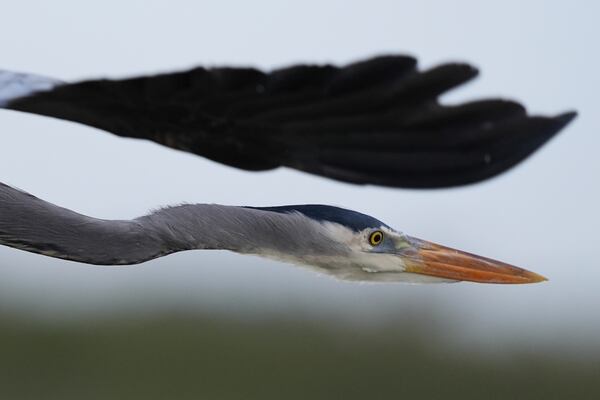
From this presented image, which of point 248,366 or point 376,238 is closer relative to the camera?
point 376,238

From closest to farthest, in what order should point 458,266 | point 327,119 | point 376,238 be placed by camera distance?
1. point 327,119
2. point 376,238
3. point 458,266

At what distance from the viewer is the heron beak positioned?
528 cm

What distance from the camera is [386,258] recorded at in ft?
17.1

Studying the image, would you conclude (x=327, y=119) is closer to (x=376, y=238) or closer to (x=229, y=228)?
(x=229, y=228)

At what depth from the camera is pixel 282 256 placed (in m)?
4.96

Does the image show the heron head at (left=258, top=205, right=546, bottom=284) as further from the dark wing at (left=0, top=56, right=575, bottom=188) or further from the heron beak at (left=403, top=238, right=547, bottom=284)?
the dark wing at (left=0, top=56, right=575, bottom=188)

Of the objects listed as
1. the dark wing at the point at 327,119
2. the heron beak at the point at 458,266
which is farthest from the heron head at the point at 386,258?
the dark wing at the point at 327,119

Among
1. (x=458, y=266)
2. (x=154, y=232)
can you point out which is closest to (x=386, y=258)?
(x=458, y=266)

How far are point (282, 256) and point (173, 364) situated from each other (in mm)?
8370

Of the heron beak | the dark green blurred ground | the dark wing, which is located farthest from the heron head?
the dark green blurred ground

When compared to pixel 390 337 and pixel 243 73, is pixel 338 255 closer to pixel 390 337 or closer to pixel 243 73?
pixel 243 73

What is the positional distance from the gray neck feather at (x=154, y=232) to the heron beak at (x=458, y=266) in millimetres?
464

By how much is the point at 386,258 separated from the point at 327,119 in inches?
43.2

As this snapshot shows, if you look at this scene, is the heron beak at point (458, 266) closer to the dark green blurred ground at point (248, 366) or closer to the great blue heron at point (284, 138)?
the great blue heron at point (284, 138)
